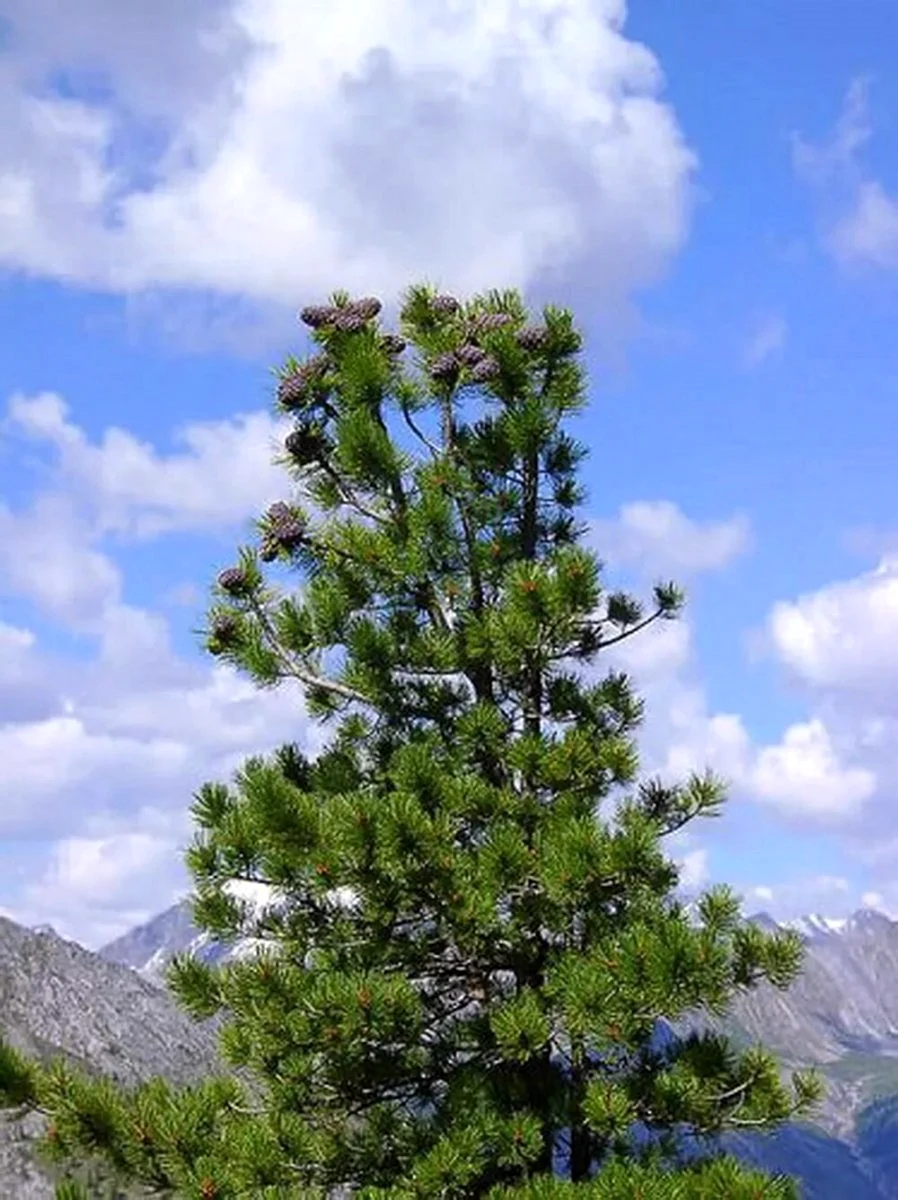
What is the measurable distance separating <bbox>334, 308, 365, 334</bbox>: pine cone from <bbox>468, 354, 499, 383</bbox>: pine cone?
1.33 metres

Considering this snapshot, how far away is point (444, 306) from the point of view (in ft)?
56.2

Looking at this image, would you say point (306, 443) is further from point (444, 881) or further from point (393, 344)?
point (444, 881)

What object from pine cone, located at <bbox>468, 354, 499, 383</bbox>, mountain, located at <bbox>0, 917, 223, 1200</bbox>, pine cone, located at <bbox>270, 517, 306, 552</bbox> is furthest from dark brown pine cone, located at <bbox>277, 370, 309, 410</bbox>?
mountain, located at <bbox>0, 917, 223, 1200</bbox>

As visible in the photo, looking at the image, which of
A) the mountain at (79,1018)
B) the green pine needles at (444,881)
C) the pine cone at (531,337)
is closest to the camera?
the green pine needles at (444,881)

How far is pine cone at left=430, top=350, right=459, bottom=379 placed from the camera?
16375 millimetres

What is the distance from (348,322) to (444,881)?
6102 millimetres

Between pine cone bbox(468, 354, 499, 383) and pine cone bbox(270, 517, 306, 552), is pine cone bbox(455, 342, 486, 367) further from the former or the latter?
pine cone bbox(270, 517, 306, 552)

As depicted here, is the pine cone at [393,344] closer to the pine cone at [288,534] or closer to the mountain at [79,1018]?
the pine cone at [288,534]

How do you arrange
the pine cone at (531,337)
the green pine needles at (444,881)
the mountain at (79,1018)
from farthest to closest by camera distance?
the mountain at (79,1018) → the pine cone at (531,337) → the green pine needles at (444,881)

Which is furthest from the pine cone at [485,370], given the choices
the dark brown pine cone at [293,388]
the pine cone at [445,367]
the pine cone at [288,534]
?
the pine cone at [288,534]

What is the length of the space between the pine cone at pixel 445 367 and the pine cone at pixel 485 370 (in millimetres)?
184

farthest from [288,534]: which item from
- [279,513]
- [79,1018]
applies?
[79,1018]

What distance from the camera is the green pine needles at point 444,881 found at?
13.9 m

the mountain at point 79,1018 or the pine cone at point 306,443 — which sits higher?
the mountain at point 79,1018
